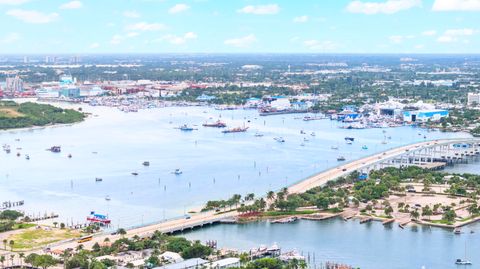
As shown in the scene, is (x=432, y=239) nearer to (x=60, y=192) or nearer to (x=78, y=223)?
(x=78, y=223)

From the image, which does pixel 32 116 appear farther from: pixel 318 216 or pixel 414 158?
pixel 318 216

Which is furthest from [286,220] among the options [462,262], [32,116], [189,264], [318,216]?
[32,116]

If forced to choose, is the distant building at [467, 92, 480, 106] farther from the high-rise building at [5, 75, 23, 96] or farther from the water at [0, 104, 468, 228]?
the high-rise building at [5, 75, 23, 96]

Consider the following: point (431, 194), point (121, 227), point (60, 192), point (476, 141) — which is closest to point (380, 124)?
point (476, 141)

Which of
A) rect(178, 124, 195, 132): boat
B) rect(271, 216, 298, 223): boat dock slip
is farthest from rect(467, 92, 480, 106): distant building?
rect(271, 216, 298, 223): boat dock slip

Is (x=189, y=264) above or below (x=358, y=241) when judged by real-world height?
above

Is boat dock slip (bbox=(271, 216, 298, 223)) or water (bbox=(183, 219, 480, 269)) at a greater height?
boat dock slip (bbox=(271, 216, 298, 223))
